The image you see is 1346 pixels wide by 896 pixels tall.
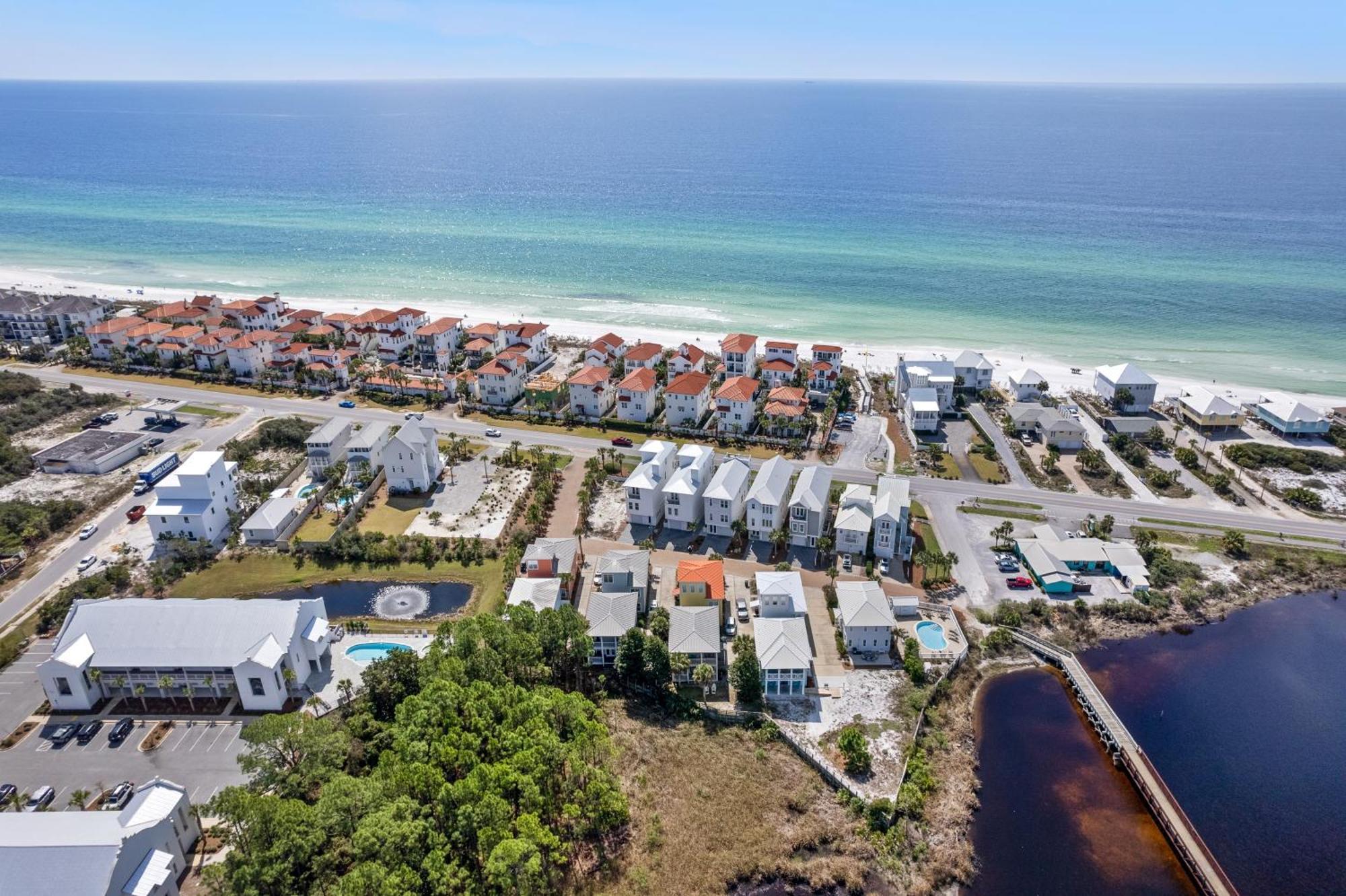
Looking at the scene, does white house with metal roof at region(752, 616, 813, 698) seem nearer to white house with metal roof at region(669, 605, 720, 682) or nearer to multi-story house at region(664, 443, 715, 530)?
white house with metal roof at region(669, 605, 720, 682)

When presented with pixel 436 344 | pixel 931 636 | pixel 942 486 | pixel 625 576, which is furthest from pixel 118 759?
pixel 436 344

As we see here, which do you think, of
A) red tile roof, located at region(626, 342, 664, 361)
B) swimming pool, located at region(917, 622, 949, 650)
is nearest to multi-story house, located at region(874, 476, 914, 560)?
swimming pool, located at region(917, 622, 949, 650)

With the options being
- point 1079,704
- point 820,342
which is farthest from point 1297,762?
point 820,342

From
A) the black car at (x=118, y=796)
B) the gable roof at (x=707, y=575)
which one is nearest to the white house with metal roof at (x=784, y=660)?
the gable roof at (x=707, y=575)

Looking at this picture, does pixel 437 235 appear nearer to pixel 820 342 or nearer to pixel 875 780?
pixel 820 342

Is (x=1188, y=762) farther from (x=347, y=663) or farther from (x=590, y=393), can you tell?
(x=590, y=393)
